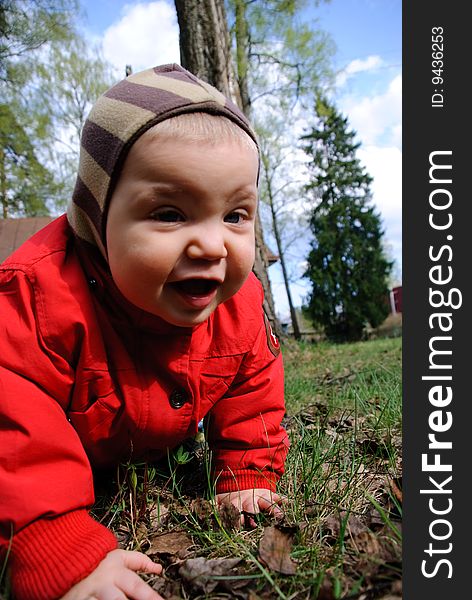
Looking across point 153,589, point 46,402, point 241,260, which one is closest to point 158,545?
point 153,589

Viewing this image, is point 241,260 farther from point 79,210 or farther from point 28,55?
point 28,55

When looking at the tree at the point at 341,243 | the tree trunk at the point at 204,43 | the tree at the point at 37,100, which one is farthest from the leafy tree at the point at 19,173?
the tree trunk at the point at 204,43

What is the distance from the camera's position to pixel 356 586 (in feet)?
3.10

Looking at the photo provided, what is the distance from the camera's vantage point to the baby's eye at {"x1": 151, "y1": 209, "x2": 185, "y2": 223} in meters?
1.43

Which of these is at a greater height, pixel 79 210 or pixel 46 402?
pixel 79 210

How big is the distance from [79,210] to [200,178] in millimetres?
514

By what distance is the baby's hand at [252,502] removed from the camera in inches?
62.0

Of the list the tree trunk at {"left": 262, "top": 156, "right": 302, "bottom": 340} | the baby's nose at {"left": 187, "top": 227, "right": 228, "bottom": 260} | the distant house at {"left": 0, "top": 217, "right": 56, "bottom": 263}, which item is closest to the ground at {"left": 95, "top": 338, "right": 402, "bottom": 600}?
the baby's nose at {"left": 187, "top": 227, "right": 228, "bottom": 260}

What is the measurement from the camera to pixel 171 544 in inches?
57.7

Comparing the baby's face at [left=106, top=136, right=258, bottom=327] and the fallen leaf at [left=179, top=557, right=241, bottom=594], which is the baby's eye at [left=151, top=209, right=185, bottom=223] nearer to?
the baby's face at [left=106, top=136, right=258, bottom=327]

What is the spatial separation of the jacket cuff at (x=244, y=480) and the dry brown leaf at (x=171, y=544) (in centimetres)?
29

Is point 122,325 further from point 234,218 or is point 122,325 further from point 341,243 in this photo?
point 341,243

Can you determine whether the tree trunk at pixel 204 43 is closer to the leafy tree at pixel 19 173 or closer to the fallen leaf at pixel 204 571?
the fallen leaf at pixel 204 571

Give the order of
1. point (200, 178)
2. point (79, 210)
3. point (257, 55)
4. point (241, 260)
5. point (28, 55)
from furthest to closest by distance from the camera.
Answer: point (28, 55) < point (257, 55) < point (79, 210) < point (241, 260) < point (200, 178)
